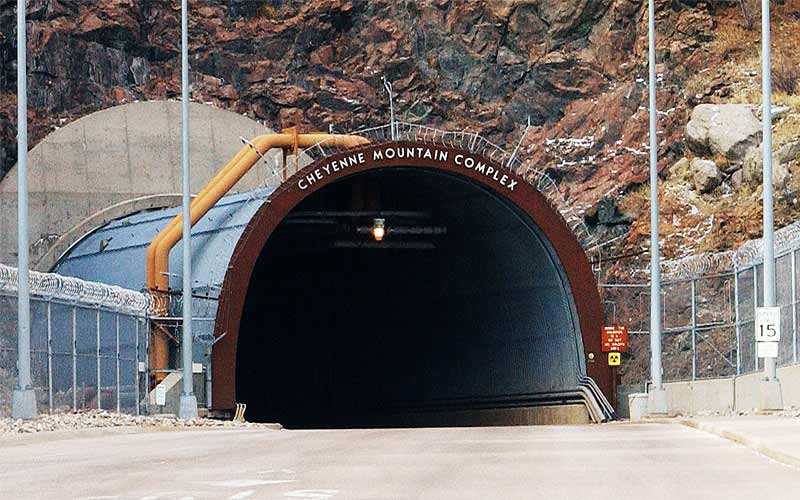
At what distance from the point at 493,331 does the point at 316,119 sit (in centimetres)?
2313

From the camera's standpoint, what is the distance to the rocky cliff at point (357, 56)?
71562 mm

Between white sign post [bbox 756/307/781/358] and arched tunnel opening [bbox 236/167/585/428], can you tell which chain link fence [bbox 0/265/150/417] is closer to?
arched tunnel opening [bbox 236/167/585/428]

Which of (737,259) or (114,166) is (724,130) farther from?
(114,166)

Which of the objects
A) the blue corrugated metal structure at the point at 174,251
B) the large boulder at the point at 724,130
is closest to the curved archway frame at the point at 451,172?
the blue corrugated metal structure at the point at 174,251

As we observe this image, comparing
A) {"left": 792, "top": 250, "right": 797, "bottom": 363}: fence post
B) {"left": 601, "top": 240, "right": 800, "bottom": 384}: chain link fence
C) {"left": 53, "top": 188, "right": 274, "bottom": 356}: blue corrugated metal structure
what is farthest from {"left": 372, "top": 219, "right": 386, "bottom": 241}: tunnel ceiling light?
{"left": 792, "top": 250, "right": 797, "bottom": 363}: fence post

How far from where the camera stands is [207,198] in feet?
163

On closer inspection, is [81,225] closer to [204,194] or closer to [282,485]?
[204,194]

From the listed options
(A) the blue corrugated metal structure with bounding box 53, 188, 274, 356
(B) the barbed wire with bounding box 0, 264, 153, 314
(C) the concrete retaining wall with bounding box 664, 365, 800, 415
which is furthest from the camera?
(A) the blue corrugated metal structure with bounding box 53, 188, 274, 356

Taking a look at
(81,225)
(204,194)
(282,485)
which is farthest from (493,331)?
(282,485)

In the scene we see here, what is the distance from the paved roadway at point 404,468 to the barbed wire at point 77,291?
790 cm

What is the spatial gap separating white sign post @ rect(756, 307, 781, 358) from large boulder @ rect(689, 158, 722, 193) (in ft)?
78.7

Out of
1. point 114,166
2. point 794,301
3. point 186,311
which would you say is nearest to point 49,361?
point 186,311

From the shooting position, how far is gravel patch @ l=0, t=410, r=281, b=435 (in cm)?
3323

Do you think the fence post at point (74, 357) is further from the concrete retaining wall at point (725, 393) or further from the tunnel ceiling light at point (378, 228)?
the concrete retaining wall at point (725, 393)
